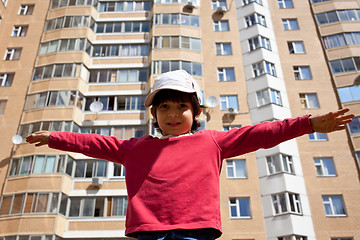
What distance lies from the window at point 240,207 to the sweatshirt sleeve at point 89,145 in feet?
73.8

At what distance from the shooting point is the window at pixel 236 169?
26.4 meters

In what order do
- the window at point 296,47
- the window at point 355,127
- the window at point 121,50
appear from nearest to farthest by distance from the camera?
the window at point 355,127, the window at point 296,47, the window at point 121,50

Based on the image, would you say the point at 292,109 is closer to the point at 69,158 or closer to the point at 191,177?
the point at 69,158

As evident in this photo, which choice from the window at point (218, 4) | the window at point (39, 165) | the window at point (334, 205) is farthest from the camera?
the window at point (218, 4)

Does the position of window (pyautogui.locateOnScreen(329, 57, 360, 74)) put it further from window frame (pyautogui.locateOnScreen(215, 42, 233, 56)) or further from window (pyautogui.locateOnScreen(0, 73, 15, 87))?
window (pyautogui.locateOnScreen(0, 73, 15, 87))

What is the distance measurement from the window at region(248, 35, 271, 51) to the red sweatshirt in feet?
98.3

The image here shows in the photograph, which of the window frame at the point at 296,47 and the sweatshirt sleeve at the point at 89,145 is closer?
the sweatshirt sleeve at the point at 89,145

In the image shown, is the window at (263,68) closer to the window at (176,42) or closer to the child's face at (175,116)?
the window at (176,42)

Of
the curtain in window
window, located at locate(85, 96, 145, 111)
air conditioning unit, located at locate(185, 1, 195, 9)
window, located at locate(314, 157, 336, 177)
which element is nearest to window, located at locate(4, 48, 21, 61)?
window, located at locate(85, 96, 145, 111)

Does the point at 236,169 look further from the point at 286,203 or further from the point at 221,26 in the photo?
the point at 221,26

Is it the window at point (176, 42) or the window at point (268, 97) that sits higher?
the window at point (176, 42)

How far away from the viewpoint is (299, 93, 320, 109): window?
1159 inches

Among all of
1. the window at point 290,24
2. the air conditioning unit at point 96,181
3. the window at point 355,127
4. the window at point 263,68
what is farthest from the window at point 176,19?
the window at point 355,127

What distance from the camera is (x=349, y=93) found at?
29.5 m
